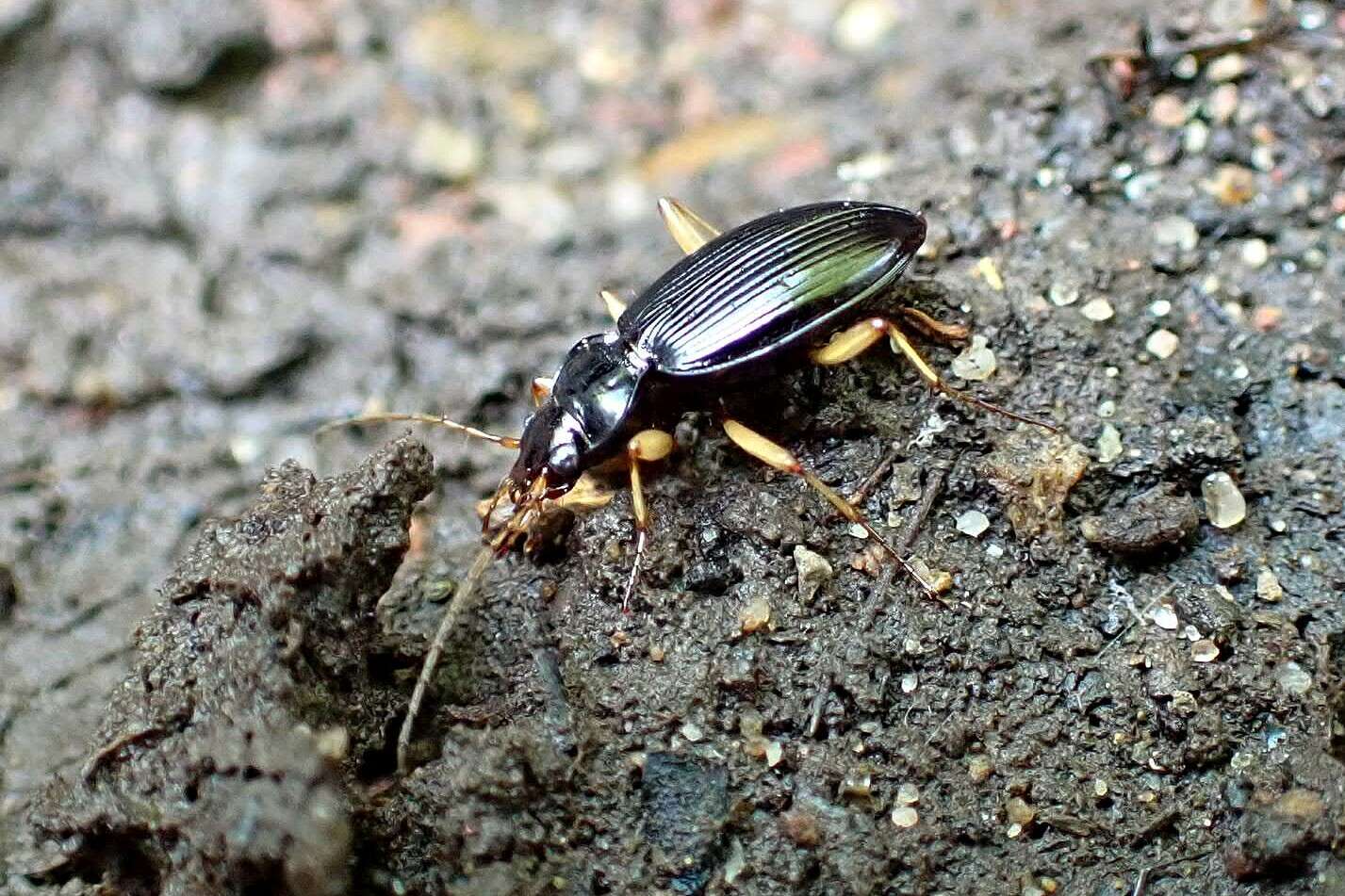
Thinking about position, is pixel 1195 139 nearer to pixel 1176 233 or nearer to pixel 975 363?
pixel 1176 233

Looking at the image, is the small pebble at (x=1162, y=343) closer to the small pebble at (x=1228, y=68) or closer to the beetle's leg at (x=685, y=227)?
the small pebble at (x=1228, y=68)

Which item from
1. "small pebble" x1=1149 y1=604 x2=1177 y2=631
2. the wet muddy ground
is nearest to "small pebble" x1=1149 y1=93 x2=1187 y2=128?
the wet muddy ground

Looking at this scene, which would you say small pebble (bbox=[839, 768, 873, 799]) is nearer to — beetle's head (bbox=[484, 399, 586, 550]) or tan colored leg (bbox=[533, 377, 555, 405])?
beetle's head (bbox=[484, 399, 586, 550])

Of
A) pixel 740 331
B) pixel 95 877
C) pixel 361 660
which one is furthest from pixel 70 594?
pixel 740 331

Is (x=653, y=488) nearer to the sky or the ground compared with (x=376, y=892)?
nearer to the sky

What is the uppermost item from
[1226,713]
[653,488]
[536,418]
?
[536,418]

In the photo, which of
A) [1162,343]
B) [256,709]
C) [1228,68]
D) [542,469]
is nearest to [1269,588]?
[1162,343]

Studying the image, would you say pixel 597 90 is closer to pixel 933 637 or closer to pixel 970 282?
pixel 970 282
